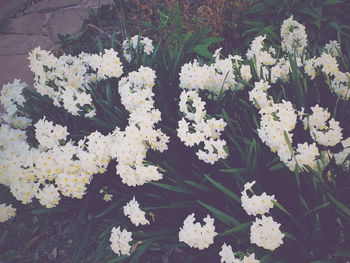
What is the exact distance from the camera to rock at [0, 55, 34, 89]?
359 cm

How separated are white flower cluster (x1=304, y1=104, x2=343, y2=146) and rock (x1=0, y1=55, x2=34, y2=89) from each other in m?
2.60

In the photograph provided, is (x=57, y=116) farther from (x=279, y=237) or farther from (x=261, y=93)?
(x=279, y=237)

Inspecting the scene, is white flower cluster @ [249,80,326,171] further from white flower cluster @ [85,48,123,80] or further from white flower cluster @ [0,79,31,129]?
white flower cluster @ [0,79,31,129]

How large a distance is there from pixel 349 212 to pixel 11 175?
1.59m

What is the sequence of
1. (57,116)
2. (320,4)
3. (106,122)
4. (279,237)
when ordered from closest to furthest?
1. (279,237)
2. (106,122)
3. (57,116)
4. (320,4)

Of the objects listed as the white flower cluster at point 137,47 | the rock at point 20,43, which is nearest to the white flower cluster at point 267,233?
the white flower cluster at point 137,47

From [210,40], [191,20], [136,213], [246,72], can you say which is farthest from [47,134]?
[191,20]

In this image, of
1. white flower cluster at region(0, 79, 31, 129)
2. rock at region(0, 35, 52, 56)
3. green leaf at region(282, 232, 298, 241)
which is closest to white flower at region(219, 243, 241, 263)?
green leaf at region(282, 232, 298, 241)

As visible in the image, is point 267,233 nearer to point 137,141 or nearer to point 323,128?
point 323,128

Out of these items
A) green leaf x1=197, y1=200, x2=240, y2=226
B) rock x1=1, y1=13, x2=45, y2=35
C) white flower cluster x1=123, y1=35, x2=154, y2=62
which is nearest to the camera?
green leaf x1=197, y1=200, x2=240, y2=226

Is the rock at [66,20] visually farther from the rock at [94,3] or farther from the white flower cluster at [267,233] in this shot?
the white flower cluster at [267,233]

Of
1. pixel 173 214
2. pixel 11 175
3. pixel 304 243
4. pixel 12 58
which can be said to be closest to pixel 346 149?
pixel 304 243

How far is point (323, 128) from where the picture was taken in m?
1.80

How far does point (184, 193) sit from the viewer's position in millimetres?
2006
